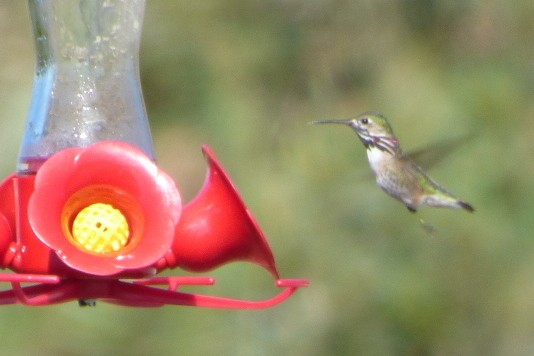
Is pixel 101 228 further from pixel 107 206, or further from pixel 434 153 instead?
pixel 434 153

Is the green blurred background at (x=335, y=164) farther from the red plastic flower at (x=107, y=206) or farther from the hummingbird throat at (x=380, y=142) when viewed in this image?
the red plastic flower at (x=107, y=206)

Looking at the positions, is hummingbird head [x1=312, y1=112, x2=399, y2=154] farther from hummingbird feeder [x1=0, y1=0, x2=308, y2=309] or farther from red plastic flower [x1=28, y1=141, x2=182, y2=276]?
red plastic flower [x1=28, y1=141, x2=182, y2=276]

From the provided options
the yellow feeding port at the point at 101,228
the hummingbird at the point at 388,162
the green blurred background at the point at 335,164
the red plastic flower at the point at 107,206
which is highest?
the red plastic flower at the point at 107,206

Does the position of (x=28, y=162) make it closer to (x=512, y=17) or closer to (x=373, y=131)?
(x=373, y=131)

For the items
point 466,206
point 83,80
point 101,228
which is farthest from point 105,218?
point 466,206

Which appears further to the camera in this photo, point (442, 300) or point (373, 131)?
point (442, 300)

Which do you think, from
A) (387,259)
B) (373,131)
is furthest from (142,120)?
(387,259)

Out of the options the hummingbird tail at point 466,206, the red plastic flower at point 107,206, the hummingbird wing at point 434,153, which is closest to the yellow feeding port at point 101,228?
the red plastic flower at point 107,206

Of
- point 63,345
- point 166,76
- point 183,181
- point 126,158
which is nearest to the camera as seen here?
point 126,158
